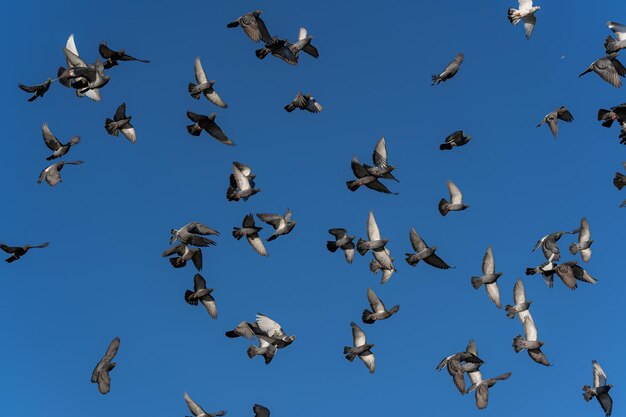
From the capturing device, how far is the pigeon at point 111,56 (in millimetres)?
35188

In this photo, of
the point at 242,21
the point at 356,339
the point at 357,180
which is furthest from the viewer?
the point at 356,339

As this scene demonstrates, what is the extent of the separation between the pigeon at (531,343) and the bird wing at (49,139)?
16331 mm

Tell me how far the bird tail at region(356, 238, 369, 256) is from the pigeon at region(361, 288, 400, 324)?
1790mm

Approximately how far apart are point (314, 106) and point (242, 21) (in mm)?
4473

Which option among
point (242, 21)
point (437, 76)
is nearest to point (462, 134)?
point (437, 76)

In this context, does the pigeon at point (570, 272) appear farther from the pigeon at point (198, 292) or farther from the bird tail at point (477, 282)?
the pigeon at point (198, 292)

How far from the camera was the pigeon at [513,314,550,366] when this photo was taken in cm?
3769

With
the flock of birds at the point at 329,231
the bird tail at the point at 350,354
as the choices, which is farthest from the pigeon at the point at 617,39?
the bird tail at the point at 350,354

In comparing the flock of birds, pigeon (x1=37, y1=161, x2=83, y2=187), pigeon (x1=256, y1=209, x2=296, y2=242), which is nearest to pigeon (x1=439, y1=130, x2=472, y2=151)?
the flock of birds

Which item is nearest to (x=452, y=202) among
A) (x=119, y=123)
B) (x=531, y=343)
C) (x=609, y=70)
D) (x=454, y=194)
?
(x=454, y=194)

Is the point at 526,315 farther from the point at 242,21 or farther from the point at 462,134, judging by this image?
the point at 242,21

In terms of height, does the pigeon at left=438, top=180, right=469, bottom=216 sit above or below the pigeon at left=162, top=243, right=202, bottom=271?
above

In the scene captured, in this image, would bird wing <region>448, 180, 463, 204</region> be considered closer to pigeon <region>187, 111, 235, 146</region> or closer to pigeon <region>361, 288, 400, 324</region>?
pigeon <region>361, 288, 400, 324</region>

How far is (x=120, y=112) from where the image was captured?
36500mm
